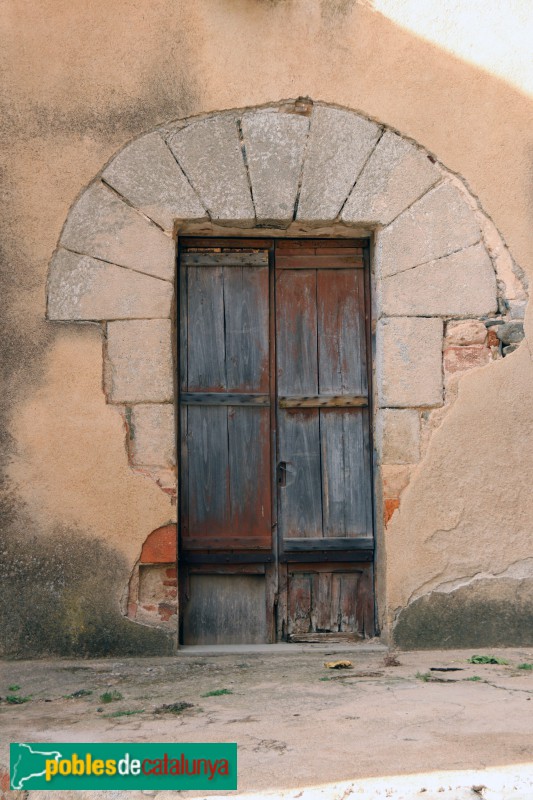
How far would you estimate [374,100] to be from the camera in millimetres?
4422

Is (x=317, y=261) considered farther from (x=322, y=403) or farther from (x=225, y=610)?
(x=225, y=610)

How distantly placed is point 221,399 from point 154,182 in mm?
1077

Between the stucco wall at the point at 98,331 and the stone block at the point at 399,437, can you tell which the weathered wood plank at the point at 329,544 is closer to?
the stucco wall at the point at 98,331

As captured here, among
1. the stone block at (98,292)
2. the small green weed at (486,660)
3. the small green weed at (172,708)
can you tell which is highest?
the stone block at (98,292)

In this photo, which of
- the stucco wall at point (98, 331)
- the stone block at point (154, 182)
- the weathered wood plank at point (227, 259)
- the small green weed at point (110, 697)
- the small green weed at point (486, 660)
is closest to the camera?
the small green weed at point (110, 697)

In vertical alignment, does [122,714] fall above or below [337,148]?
below

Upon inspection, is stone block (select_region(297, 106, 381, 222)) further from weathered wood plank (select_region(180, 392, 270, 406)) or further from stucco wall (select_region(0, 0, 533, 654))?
weathered wood plank (select_region(180, 392, 270, 406))

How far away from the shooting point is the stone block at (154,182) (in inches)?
170

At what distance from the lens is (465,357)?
14.4 feet

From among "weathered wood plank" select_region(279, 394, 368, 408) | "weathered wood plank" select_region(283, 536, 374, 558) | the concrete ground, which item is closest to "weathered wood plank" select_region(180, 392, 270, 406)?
"weathered wood plank" select_region(279, 394, 368, 408)

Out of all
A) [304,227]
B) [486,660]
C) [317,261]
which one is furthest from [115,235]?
[486,660]

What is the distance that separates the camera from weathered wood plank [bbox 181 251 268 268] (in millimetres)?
4566

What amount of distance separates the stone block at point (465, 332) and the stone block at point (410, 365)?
101mm

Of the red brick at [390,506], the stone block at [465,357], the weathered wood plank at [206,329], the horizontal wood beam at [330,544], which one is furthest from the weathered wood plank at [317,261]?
the horizontal wood beam at [330,544]
